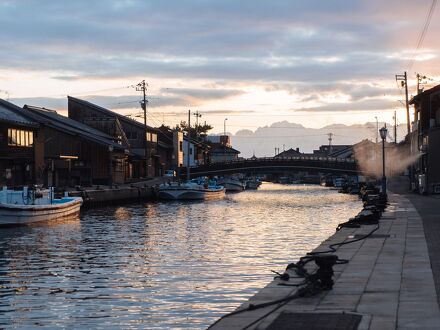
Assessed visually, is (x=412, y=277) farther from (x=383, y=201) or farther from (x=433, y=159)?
(x=433, y=159)

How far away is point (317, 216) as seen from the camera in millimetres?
55969

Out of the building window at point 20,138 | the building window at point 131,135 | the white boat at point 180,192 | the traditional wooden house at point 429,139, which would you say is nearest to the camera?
the traditional wooden house at point 429,139

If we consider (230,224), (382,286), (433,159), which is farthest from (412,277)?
(433,159)

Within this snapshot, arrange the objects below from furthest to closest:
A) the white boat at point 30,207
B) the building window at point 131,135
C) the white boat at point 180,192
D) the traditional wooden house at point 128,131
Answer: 1. the building window at point 131,135
2. the traditional wooden house at point 128,131
3. the white boat at point 180,192
4. the white boat at point 30,207

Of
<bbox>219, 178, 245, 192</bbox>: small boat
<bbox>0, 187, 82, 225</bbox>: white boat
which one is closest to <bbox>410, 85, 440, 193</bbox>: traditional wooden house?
<bbox>0, 187, 82, 225</bbox>: white boat

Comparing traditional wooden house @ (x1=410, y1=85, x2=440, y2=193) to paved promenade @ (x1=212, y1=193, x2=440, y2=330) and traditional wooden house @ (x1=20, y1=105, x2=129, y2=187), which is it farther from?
paved promenade @ (x1=212, y1=193, x2=440, y2=330)

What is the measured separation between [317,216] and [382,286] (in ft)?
136

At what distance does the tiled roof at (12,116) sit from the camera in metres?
64.0

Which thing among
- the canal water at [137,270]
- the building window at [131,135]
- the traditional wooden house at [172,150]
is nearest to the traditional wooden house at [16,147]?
the canal water at [137,270]

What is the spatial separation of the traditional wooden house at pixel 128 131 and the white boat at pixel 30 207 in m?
50.2

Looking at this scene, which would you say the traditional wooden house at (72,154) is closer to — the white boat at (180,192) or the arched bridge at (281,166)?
the white boat at (180,192)

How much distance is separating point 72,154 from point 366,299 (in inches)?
2811

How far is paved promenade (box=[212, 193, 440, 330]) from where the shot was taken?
37.1 feet

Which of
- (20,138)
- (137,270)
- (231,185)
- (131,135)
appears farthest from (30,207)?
(231,185)
